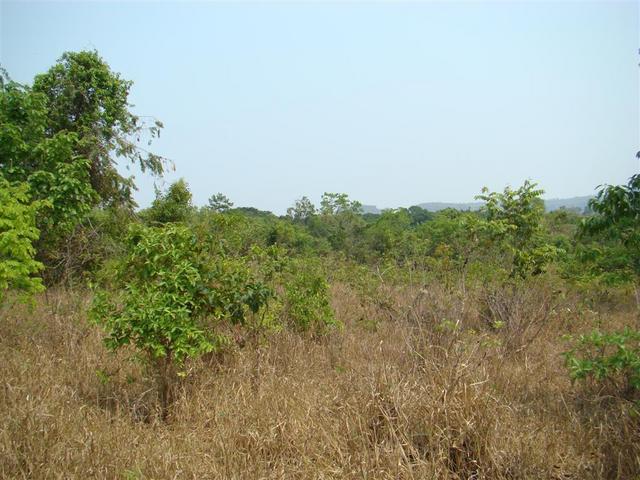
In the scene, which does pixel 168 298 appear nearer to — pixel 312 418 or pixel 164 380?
pixel 164 380

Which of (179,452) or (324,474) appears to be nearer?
(324,474)

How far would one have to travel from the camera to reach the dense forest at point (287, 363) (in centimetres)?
282

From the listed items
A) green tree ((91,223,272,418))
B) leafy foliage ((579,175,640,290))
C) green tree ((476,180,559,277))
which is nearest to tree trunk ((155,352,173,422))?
green tree ((91,223,272,418))

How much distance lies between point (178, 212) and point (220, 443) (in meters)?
8.73

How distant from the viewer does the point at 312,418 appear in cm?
328

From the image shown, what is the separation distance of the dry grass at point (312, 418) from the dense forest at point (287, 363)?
2 centimetres

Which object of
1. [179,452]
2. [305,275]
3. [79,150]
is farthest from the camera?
[79,150]

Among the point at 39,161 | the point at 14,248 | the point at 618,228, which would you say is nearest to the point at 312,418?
the point at 618,228

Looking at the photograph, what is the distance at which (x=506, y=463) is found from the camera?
2.74 meters

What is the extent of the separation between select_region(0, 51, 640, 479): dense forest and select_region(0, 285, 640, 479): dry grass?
0.02m

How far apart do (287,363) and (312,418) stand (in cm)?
136

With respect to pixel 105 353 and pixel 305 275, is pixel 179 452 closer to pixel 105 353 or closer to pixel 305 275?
pixel 105 353

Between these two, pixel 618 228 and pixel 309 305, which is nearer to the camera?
pixel 618 228

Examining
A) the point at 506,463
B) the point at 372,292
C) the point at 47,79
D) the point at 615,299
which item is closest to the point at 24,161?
the point at 47,79
